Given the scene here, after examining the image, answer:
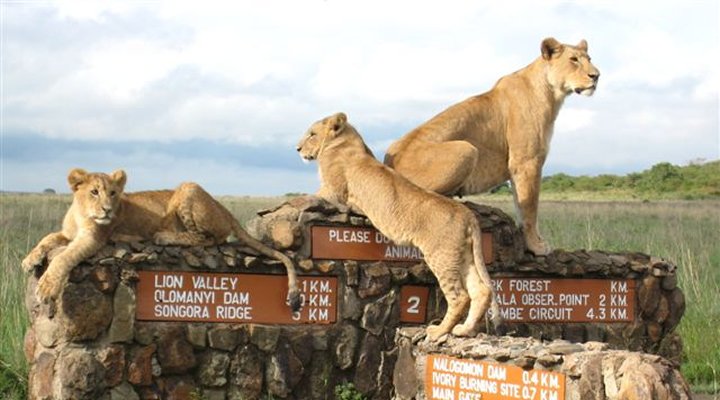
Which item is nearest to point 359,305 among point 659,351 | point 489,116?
point 489,116

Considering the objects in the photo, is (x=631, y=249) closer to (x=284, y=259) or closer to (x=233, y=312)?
(x=284, y=259)

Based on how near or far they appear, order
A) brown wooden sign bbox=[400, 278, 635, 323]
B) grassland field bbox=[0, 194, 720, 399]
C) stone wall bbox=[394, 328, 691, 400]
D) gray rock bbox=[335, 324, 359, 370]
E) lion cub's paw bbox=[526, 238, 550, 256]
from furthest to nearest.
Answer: grassland field bbox=[0, 194, 720, 399]
lion cub's paw bbox=[526, 238, 550, 256]
brown wooden sign bbox=[400, 278, 635, 323]
gray rock bbox=[335, 324, 359, 370]
stone wall bbox=[394, 328, 691, 400]

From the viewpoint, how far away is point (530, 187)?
10.1 metres

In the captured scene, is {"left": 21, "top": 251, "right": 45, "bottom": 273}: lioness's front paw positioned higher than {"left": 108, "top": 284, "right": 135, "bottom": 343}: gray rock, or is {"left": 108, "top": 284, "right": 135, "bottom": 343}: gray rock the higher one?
{"left": 21, "top": 251, "right": 45, "bottom": 273}: lioness's front paw

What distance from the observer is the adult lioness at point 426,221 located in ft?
28.0

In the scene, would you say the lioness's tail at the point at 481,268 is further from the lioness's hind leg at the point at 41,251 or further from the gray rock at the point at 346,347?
the lioness's hind leg at the point at 41,251

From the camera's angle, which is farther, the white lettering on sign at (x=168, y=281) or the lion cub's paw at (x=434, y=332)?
the white lettering on sign at (x=168, y=281)

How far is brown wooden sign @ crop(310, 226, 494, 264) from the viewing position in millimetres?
9102

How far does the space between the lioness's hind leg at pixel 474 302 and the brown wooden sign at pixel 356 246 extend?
2.58 feet


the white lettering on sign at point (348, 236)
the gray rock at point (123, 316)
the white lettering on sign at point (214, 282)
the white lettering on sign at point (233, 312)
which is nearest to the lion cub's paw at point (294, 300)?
the white lettering on sign at point (233, 312)

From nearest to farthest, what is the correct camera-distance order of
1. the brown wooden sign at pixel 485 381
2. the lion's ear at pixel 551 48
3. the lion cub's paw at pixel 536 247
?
the brown wooden sign at pixel 485 381, the lion cub's paw at pixel 536 247, the lion's ear at pixel 551 48

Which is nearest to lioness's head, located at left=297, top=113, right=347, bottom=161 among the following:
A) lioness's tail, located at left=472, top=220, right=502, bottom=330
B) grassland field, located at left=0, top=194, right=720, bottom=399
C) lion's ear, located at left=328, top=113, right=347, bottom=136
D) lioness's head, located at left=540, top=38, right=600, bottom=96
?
lion's ear, located at left=328, top=113, right=347, bottom=136

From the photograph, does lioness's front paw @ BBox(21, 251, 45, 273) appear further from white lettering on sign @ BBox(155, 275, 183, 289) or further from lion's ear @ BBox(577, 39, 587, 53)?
lion's ear @ BBox(577, 39, 587, 53)

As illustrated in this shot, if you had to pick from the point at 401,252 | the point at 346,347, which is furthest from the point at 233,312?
the point at 401,252
